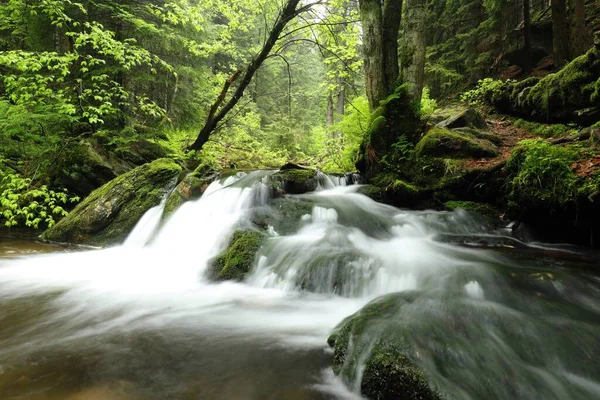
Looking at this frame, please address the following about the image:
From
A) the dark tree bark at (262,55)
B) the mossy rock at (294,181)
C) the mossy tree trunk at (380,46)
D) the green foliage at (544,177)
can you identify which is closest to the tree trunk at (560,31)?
the mossy tree trunk at (380,46)

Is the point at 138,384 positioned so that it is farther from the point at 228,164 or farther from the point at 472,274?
the point at 228,164

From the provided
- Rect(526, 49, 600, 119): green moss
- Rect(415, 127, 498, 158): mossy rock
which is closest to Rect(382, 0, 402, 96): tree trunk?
Rect(415, 127, 498, 158): mossy rock

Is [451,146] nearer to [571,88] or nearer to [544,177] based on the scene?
[544,177]

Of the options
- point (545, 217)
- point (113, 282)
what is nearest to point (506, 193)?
point (545, 217)

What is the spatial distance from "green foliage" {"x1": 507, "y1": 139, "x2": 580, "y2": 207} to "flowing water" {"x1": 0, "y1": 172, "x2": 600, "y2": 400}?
0.71 m

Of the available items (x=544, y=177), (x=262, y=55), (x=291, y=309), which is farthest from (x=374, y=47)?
(x=291, y=309)

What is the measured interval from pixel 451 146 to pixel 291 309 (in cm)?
486

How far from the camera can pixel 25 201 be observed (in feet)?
22.6

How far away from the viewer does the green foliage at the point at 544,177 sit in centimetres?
425

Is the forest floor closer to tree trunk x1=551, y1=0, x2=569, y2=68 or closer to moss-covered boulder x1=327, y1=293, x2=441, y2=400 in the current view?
tree trunk x1=551, y1=0, x2=569, y2=68

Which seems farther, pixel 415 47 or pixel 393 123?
pixel 393 123

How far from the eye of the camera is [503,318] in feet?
8.79

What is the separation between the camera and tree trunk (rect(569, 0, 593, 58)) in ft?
29.0

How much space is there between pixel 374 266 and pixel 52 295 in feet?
12.5
